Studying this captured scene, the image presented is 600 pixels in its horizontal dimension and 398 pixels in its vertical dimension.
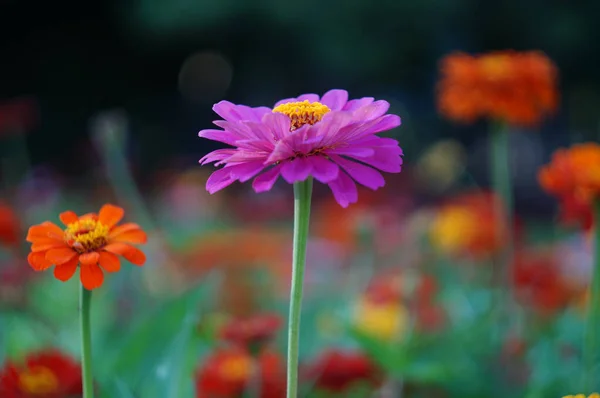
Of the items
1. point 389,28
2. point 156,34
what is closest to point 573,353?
point 389,28

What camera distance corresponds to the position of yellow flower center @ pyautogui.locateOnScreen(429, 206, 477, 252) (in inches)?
60.2

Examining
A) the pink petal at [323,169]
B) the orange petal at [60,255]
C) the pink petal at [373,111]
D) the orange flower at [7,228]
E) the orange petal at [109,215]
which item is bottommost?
the orange petal at [60,255]

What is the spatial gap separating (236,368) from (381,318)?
33 cm

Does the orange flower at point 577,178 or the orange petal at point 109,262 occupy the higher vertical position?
the orange flower at point 577,178

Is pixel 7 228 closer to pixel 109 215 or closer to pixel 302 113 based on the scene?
pixel 109 215

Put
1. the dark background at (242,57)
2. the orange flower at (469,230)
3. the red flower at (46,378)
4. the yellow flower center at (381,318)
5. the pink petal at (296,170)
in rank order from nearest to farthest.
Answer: the pink petal at (296,170), the red flower at (46,378), the yellow flower center at (381,318), the orange flower at (469,230), the dark background at (242,57)

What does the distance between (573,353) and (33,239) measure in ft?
2.72

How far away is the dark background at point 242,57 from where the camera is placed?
3834 mm

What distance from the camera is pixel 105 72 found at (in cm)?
456

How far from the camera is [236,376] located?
894mm

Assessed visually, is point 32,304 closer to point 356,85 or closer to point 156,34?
point 156,34

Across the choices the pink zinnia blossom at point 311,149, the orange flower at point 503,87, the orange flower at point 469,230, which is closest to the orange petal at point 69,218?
the pink zinnia blossom at point 311,149

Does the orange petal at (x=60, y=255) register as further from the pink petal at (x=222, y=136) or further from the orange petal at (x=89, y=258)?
the pink petal at (x=222, y=136)

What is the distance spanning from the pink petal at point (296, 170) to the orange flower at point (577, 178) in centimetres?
47
